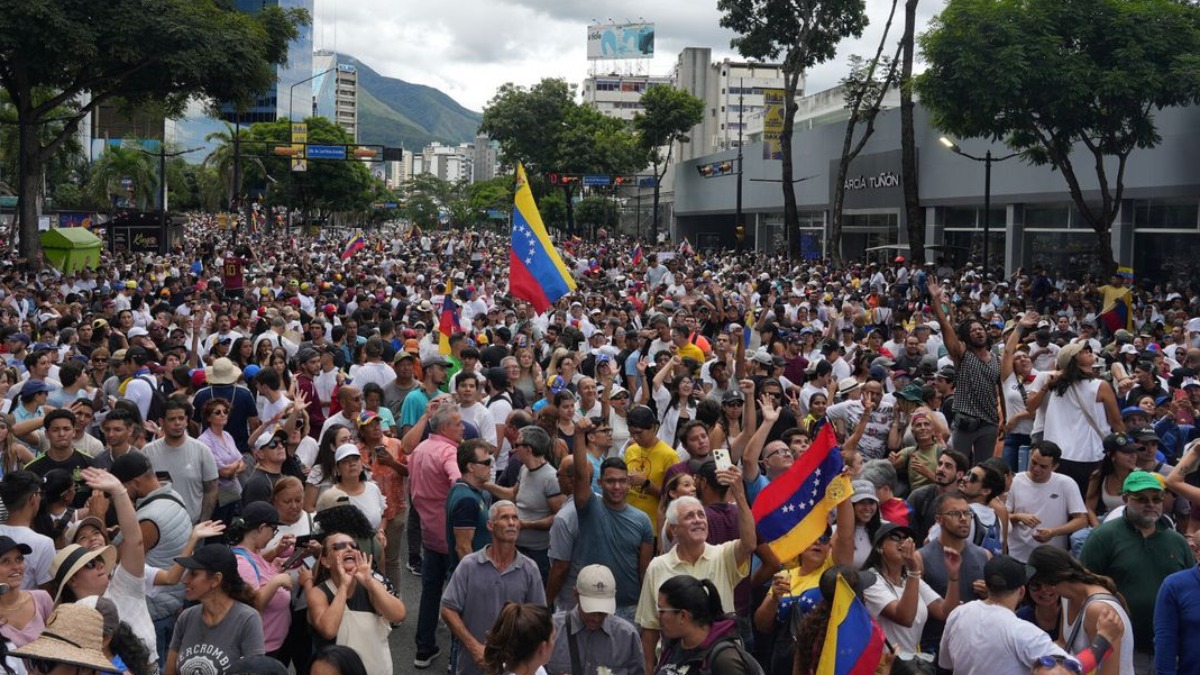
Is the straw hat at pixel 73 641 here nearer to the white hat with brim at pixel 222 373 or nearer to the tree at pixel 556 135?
the white hat with brim at pixel 222 373

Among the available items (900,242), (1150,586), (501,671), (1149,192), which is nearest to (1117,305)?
(1149,192)

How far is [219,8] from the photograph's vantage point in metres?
32.2

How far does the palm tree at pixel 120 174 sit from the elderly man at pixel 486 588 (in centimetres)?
6618

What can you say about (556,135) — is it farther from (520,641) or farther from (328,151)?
(520,641)

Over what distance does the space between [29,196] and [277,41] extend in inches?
309

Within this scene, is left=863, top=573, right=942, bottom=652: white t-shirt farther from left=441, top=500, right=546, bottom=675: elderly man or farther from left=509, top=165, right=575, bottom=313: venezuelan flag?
left=509, top=165, right=575, bottom=313: venezuelan flag

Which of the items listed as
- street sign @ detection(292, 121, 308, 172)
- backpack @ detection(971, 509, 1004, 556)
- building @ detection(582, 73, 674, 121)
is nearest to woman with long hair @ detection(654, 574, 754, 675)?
backpack @ detection(971, 509, 1004, 556)

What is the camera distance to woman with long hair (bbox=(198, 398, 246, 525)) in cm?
840

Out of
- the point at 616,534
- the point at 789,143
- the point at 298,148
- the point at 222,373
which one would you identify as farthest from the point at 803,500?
the point at 298,148

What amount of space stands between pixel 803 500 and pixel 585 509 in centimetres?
122

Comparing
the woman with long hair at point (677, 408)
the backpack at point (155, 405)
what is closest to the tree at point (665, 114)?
the woman with long hair at point (677, 408)

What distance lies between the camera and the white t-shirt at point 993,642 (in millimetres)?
5043

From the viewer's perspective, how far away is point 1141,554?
6.11 metres

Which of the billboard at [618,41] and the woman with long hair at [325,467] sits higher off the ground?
the billboard at [618,41]
